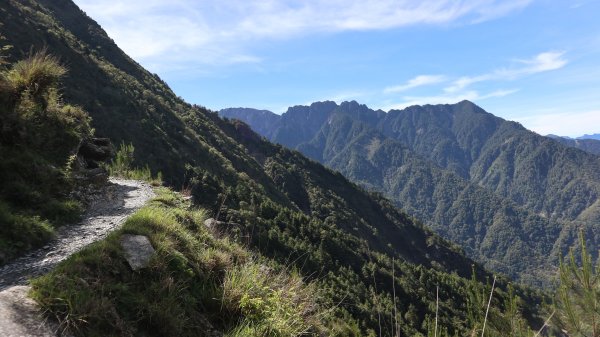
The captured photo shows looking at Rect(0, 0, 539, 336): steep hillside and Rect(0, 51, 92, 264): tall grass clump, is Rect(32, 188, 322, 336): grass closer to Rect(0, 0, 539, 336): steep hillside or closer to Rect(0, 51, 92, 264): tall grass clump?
Rect(0, 51, 92, 264): tall grass clump

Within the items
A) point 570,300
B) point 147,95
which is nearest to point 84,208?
point 570,300

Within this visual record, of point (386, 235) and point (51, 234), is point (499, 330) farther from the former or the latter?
point (386, 235)

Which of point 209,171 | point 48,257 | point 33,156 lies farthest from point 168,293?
point 209,171

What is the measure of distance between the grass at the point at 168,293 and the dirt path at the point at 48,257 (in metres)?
0.17

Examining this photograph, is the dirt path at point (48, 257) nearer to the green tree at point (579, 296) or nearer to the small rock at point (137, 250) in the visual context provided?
the small rock at point (137, 250)

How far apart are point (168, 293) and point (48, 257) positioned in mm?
2680

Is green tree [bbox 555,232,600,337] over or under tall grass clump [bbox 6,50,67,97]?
under

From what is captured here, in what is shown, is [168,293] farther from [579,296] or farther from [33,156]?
[33,156]

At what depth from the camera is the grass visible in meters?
4.21

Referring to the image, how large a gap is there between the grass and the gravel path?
3.33ft

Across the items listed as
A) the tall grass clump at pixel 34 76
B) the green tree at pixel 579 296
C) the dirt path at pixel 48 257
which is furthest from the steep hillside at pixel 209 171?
the green tree at pixel 579 296

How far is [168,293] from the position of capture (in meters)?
5.15

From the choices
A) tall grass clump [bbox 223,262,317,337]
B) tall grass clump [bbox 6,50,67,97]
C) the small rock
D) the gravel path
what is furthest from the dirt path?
tall grass clump [bbox 6,50,67,97]

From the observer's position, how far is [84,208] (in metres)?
10.3
